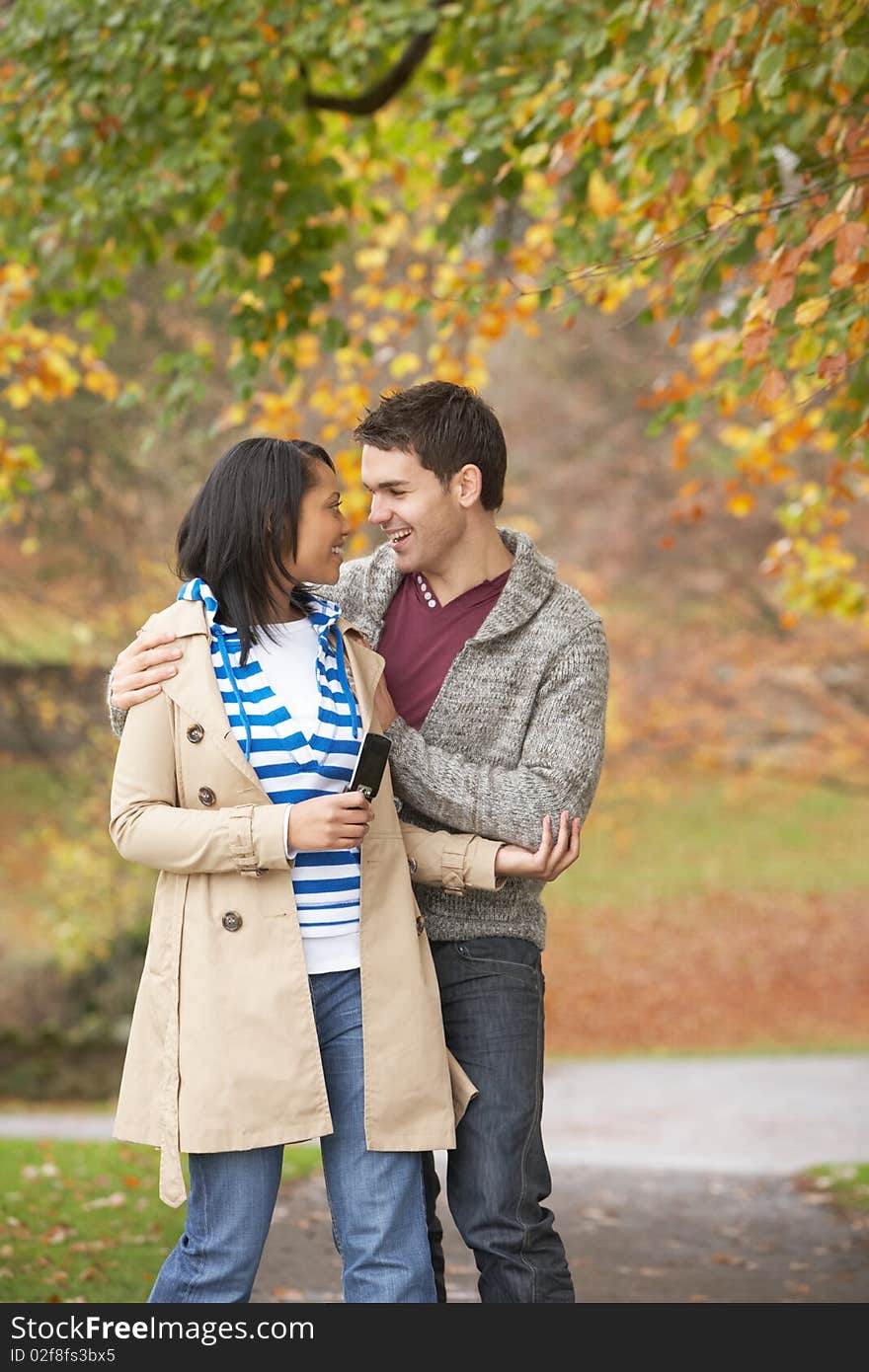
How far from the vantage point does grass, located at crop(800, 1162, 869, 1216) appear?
6575mm

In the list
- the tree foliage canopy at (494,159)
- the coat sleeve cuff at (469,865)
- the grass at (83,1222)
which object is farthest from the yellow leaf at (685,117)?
the grass at (83,1222)

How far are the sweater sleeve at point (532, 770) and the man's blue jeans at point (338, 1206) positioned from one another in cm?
37

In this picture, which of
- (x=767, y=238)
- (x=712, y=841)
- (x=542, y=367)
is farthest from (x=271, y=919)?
(x=712, y=841)

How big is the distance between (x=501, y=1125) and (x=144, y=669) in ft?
3.53

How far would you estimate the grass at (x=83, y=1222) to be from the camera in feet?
15.1

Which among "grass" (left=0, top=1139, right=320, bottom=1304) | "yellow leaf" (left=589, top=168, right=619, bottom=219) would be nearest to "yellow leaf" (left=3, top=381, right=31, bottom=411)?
"yellow leaf" (left=589, top=168, right=619, bottom=219)

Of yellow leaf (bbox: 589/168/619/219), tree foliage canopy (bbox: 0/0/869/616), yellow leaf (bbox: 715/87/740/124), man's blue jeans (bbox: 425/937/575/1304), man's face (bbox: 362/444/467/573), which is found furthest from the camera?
yellow leaf (bbox: 589/168/619/219)

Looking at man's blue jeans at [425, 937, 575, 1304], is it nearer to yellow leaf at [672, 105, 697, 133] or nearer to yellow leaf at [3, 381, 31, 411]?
yellow leaf at [672, 105, 697, 133]

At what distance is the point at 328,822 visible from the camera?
262cm

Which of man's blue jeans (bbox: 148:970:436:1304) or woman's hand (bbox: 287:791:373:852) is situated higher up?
woman's hand (bbox: 287:791:373:852)

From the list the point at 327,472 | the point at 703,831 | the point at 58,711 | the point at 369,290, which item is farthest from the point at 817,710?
the point at 327,472

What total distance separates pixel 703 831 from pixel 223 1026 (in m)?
16.2

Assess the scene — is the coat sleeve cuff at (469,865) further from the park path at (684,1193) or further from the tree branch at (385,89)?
the tree branch at (385,89)

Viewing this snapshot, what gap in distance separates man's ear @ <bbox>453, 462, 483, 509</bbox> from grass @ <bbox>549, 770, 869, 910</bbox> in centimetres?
1472
